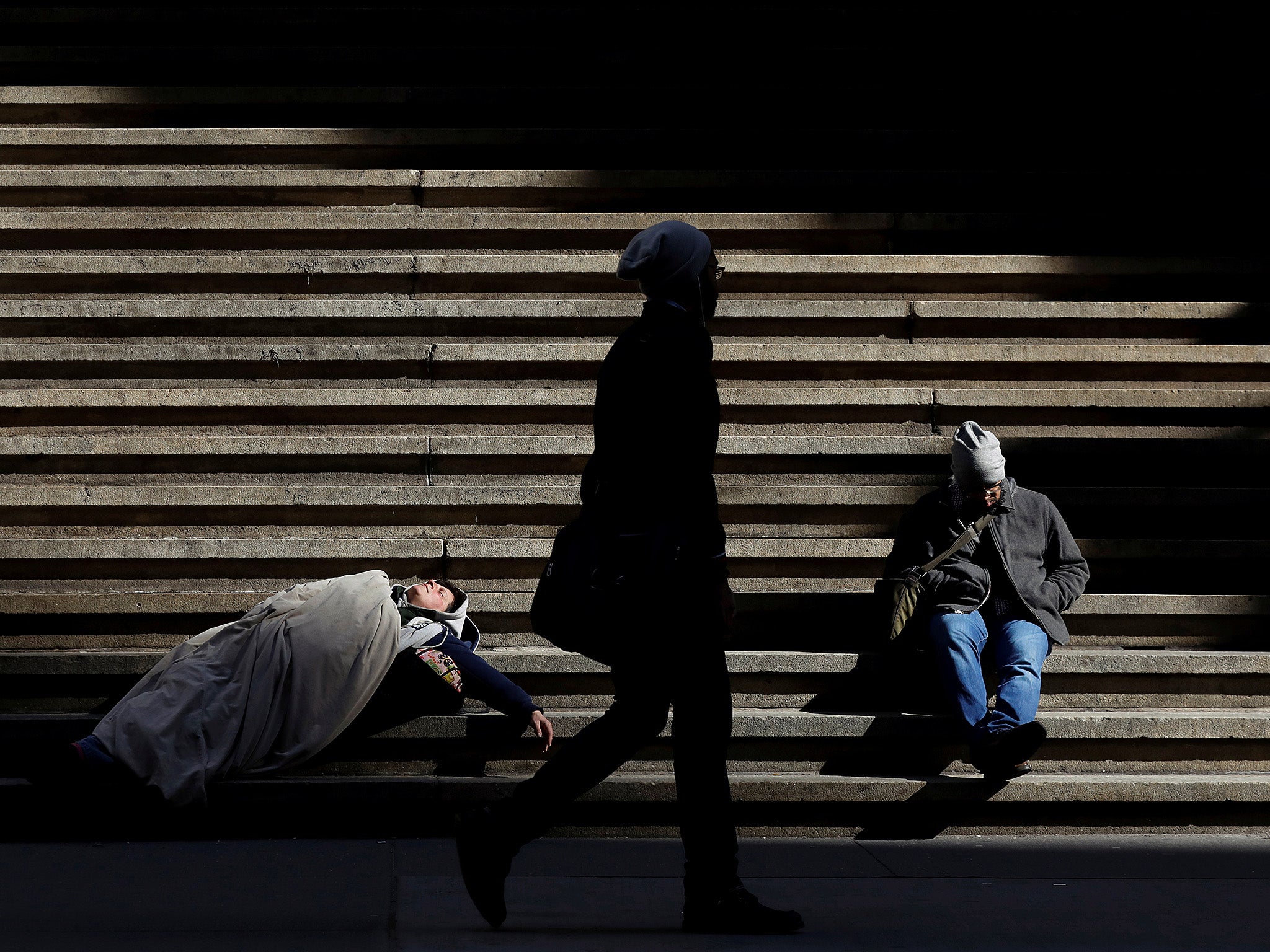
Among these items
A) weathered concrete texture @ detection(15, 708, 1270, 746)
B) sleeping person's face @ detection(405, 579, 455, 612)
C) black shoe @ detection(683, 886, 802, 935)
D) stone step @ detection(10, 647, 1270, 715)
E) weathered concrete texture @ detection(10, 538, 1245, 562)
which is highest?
weathered concrete texture @ detection(10, 538, 1245, 562)

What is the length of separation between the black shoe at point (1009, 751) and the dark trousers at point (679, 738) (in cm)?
145

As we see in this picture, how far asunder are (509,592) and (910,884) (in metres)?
2.02

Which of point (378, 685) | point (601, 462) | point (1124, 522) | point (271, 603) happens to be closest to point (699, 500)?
point (601, 462)

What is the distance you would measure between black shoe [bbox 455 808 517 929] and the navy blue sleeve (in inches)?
47.6

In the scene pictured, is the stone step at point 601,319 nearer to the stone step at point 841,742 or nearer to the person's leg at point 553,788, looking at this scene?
the stone step at point 841,742

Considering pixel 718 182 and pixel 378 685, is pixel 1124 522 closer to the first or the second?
pixel 718 182

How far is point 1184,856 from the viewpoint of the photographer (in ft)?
14.1

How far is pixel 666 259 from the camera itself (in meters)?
3.30

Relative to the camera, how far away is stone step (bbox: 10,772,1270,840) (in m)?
4.33

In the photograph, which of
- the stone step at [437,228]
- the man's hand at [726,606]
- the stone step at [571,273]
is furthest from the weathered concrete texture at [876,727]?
the stone step at [437,228]

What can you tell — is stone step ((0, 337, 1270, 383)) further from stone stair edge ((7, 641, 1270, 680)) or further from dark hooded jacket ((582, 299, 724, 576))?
dark hooded jacket ((582, 299, 724, 576))

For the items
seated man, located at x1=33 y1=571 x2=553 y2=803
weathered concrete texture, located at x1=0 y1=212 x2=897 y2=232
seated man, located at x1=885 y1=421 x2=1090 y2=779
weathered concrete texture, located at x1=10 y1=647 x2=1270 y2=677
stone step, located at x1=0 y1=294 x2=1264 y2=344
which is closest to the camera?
seated man, located at x1=33 y1=571 x2=553 y2=803

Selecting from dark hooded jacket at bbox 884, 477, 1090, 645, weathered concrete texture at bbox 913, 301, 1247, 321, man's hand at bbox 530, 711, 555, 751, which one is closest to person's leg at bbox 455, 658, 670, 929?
man's hand at bbox 530, 711, 555, 751

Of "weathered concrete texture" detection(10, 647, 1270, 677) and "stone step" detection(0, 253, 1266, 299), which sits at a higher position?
"stone step" detection(0, 253, 1266, 299)
